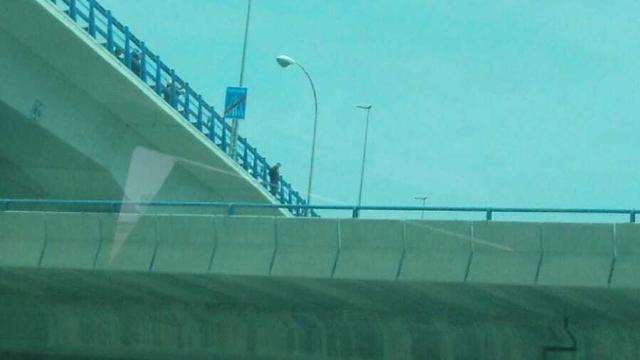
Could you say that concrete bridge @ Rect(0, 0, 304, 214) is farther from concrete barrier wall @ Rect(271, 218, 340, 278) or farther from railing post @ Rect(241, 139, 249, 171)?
concrete barrier wall @ Rect(271, 218, 340, 278)

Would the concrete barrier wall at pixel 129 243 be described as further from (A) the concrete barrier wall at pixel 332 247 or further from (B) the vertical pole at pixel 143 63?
(B) the vertical pole at pixel 143 63

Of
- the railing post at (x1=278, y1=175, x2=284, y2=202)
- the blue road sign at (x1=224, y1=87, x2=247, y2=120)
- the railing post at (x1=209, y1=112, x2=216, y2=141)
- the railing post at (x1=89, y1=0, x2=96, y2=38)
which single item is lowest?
the railing post at (x1=278, y1=175, x2=284, y2=202)

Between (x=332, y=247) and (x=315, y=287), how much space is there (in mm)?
1151

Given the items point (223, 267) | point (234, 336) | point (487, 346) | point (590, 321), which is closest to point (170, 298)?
point (234, 336)

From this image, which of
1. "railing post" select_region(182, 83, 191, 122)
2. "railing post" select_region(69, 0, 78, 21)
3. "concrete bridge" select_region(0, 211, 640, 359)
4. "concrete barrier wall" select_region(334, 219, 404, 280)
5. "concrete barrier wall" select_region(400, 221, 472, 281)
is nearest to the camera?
"concrete bridge" select_region(0, 211, 640, 359)

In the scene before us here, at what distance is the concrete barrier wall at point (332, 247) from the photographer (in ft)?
76.0

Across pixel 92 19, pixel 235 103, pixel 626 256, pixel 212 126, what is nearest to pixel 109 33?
pixel 92 19

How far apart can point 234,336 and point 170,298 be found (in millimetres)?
1583

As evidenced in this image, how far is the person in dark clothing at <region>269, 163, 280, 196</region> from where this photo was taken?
48156mm

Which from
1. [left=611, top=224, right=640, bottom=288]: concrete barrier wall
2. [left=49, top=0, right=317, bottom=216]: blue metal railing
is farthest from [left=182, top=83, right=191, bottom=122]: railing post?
[left=611, top=224, right=640, bottom=288]: concrete barrier wall

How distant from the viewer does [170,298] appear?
97.1 feet

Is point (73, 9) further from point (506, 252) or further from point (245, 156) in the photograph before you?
point (506, 252)

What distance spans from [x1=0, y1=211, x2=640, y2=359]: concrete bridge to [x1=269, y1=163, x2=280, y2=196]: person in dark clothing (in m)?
17.3

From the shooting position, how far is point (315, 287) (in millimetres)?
26141
